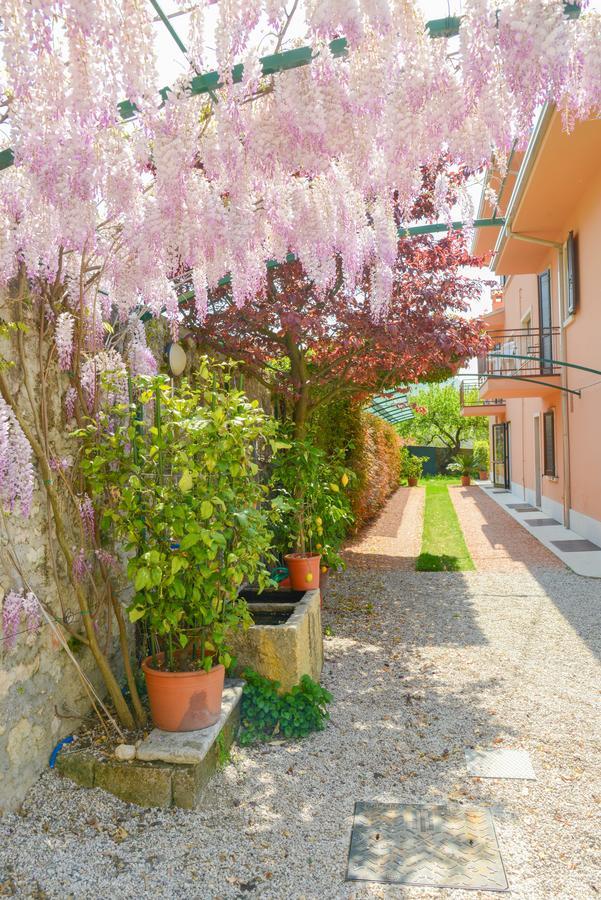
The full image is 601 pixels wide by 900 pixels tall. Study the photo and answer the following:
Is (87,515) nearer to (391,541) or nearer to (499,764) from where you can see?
(499,764)

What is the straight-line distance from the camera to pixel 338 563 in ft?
17.4

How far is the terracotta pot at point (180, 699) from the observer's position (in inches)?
101

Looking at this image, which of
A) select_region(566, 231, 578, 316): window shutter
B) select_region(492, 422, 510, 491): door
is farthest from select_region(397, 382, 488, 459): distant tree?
select_region(566, 231, 578, 316): window shutter

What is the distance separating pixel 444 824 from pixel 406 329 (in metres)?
3.50

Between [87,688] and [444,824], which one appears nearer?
[444,824]

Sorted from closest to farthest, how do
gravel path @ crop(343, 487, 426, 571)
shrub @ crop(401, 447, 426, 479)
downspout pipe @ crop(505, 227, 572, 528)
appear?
gravel path @ crop(343, 487, 426, 571) → downspout pipe @ crop(505, 227, 572, 528) → shrub @ crop(401, 447, 426, 479)

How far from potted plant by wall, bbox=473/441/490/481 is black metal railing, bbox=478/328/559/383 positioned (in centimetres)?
883

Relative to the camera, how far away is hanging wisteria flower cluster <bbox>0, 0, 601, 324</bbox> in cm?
187

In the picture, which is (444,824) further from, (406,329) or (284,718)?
(406,329)

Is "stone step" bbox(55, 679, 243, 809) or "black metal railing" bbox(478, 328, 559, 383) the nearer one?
"stone step" bbox(55, 679, 243, 809)

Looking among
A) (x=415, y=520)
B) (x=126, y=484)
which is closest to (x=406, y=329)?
(x=126, y=484)

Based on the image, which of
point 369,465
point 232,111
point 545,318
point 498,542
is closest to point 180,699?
point 232,111

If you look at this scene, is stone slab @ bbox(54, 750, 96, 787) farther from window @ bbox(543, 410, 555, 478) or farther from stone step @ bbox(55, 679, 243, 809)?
window @ bbox(543, 410, 555, 478)

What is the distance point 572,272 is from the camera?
29.2 ft
